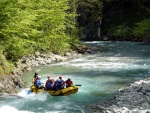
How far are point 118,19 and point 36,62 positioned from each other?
40164 millimetres

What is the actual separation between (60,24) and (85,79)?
1423 centimetres

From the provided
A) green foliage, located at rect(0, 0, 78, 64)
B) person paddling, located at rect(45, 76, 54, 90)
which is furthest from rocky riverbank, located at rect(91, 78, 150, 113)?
green foliage, located at rect(0, 0, 78, 64)

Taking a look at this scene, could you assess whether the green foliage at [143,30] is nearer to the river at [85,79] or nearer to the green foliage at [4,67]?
the river at [85,79]

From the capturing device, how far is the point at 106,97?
60.3ft

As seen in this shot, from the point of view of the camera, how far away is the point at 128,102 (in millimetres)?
16500

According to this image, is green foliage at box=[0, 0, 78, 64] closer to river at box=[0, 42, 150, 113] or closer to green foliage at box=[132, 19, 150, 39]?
river at box=[0, 42, 150, 113]

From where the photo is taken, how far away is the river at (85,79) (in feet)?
54.4

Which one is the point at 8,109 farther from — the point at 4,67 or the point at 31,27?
the point at 31,27

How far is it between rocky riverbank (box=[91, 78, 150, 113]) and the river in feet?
2.67

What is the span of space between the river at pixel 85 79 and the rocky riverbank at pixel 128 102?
0.82 metres

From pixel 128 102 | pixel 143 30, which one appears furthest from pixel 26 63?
pixel 143 30

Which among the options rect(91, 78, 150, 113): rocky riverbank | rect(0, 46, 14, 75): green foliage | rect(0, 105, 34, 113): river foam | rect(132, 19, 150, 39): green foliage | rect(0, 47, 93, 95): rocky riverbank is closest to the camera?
rect(91, 78, 150, 113): rocky riverbank

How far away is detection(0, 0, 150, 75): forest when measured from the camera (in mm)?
23953

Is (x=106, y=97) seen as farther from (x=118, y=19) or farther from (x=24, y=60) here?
(x=118, y=19)
